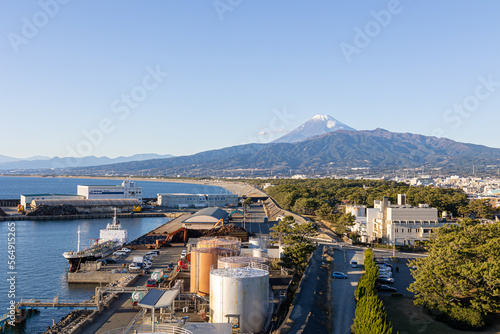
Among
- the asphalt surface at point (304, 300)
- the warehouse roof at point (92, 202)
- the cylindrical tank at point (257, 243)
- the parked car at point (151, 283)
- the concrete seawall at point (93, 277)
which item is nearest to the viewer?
the asphalt surface at point (304, 300)

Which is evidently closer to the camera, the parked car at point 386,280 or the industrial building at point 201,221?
the parked car at point 386,280

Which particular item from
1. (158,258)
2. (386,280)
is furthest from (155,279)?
(386,280)

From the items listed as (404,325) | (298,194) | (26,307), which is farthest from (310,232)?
(298,194)

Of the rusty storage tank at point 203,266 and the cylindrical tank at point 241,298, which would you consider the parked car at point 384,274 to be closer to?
the rusty storage tank at point 203,266

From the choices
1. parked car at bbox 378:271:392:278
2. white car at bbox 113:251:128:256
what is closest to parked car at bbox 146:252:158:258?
white car at bbox 113:251:128:256

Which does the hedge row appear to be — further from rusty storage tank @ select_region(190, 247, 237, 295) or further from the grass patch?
rusty storage tank @ select_region(190, 247, 237, 295)

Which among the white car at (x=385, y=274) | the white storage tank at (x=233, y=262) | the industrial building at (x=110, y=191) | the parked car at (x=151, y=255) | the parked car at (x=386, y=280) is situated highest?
the white storage tank at (x=233, y=262)

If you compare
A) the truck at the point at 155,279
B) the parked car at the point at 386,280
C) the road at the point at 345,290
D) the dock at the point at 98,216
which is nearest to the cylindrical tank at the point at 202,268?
the truck at the point at 155,279
